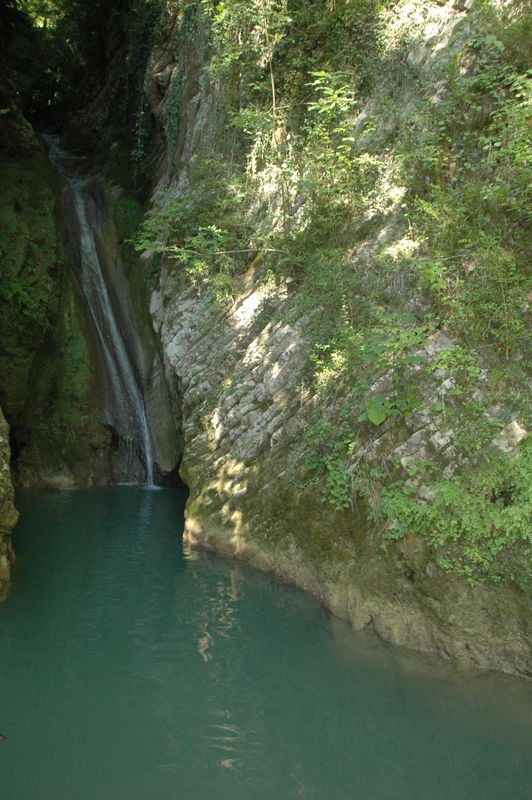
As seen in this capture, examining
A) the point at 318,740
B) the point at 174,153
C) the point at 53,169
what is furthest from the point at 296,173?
the point at 53,169

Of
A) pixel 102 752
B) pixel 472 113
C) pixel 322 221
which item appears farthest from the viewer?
pixel 322 221

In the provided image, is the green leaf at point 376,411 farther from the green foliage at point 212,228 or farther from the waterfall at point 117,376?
the waterfall at point 117,376

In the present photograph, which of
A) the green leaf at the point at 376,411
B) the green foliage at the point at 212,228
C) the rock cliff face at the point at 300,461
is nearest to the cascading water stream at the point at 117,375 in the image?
the rock cliff face at the point at 300,461

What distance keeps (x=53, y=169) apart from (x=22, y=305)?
256 inches

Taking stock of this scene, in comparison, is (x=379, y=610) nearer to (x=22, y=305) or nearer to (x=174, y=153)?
(x=22, y=305)

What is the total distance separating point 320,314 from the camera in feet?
23.6

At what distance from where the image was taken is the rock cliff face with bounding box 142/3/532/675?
4758mm

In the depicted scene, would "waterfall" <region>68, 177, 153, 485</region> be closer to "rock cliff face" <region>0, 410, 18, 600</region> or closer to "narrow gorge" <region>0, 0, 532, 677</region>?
"narrow gorge" <region>0, 0, 532, 677</region>

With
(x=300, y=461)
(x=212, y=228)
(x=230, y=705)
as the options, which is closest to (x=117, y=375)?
(x=212, y=228)

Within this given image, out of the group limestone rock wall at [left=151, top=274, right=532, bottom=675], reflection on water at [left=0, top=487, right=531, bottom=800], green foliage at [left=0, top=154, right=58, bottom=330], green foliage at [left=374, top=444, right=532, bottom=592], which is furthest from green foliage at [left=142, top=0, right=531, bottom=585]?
green foliage at [left=0, top=154, right=58, bottom=330]

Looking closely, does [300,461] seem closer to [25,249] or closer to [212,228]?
[212,228]

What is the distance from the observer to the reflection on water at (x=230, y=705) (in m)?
3.44

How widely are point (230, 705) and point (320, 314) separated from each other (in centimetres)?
458

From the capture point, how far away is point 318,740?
12.7 feet
